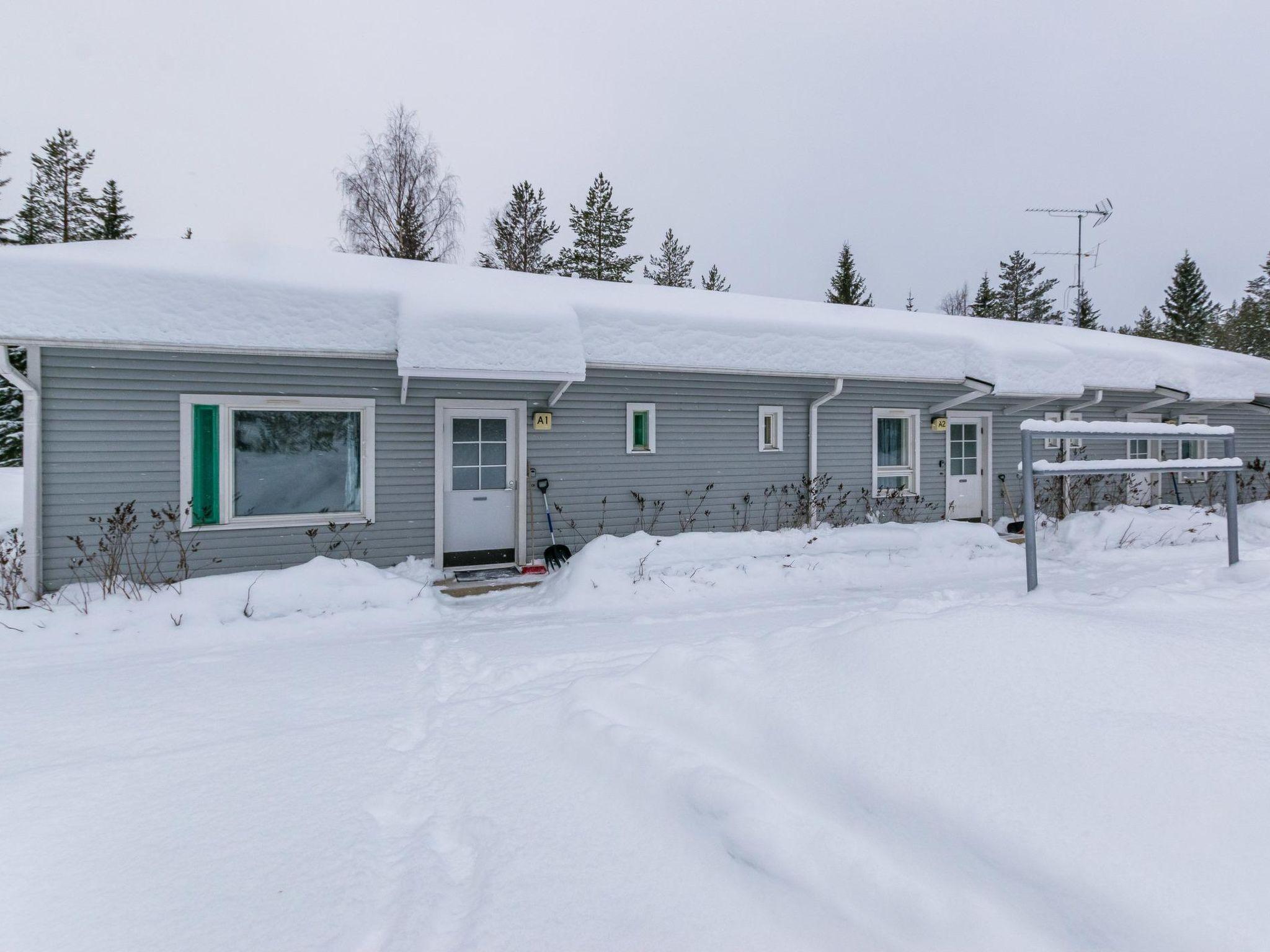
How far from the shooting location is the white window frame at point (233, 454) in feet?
20.1

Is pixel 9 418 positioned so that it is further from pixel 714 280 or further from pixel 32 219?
pixel 714 280

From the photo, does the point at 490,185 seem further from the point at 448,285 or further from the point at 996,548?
the point at 996,548

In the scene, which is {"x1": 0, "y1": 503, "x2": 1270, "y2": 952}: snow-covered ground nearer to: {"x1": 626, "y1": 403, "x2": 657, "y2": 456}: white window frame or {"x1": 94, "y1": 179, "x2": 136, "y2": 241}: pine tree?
{"x1": 626, "y1": 403, "x2": 657, "y2": 456}: white window frame

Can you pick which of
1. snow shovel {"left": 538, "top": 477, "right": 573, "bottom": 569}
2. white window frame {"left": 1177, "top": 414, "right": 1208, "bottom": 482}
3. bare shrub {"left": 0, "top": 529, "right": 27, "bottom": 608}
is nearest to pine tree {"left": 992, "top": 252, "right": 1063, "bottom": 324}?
white window frame {"left": 1177, "top": 414, "right": 1208, "bottom": 482}

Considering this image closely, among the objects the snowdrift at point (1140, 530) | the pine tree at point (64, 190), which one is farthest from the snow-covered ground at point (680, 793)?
the pine tree at point (64, 190)

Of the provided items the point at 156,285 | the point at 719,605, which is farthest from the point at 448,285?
the point at 719,605

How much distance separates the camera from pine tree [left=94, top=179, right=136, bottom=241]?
1895 centimetres

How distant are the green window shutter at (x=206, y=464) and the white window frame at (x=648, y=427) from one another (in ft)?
14.6

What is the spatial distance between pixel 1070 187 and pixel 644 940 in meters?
49.5

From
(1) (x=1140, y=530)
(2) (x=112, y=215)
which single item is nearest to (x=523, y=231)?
(2) (x=112, y=215)

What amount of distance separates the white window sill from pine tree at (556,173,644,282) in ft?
57.4

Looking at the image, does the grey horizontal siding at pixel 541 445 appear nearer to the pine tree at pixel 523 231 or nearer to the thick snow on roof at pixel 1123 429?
the thick snow on roof at pixel 1123 429

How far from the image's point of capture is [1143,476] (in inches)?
447

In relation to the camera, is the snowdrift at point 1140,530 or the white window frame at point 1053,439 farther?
the white window frame at point 1053,439
